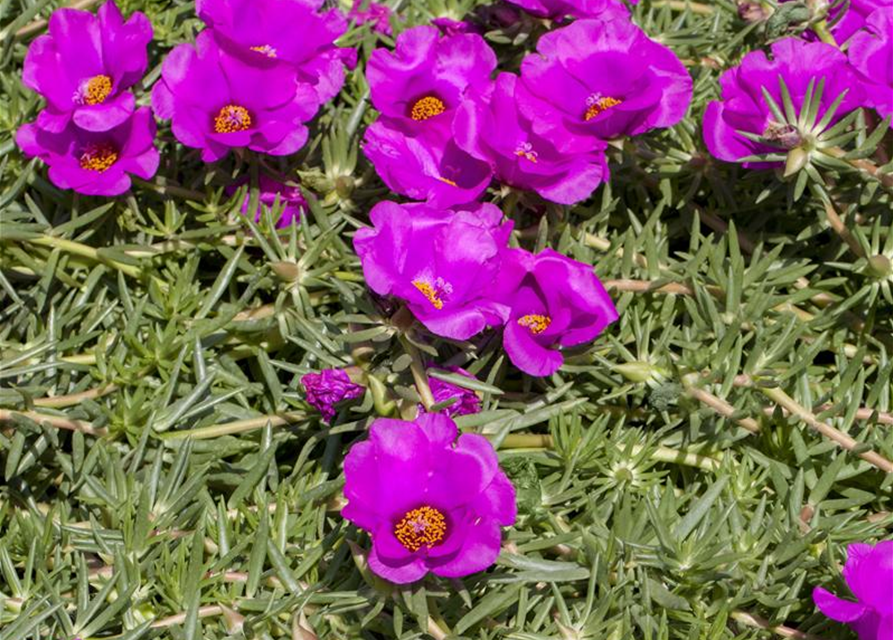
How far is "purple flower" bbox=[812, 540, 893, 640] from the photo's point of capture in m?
1.81

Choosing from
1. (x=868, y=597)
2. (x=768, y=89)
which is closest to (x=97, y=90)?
(x=768, y=89)

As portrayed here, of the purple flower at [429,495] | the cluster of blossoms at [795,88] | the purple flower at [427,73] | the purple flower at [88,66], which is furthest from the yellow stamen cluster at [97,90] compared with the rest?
the cluster of blossoms at [795,88]

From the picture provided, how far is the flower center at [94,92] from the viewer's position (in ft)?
7.98

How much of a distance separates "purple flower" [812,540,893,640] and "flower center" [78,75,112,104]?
1724 millimetres

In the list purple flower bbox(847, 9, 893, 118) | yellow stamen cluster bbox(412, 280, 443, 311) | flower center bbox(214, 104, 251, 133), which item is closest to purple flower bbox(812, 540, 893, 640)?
yellow stamen cluster bbox(412, 280, 443, 311)

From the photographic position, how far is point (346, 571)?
210cm

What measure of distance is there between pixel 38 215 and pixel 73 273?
0.50 ft

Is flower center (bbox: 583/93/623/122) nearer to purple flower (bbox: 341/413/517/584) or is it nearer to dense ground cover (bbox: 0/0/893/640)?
dense ground cover (bbox: 0/0/893/640)

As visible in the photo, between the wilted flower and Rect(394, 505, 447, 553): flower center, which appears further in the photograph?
the wilted flower

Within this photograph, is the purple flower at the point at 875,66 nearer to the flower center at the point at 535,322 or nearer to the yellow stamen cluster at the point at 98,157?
the flower center at the point at 535,322

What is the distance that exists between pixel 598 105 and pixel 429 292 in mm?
647

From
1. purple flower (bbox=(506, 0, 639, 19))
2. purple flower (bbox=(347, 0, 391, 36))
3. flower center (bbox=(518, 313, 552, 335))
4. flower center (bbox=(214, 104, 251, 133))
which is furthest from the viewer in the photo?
purple flower (bbox=(347, 0, 391, 36))

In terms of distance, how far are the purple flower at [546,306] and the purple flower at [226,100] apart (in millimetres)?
590

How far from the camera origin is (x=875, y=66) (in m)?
2.31
